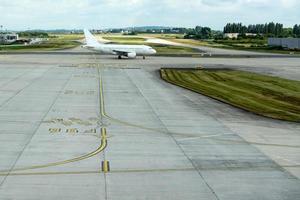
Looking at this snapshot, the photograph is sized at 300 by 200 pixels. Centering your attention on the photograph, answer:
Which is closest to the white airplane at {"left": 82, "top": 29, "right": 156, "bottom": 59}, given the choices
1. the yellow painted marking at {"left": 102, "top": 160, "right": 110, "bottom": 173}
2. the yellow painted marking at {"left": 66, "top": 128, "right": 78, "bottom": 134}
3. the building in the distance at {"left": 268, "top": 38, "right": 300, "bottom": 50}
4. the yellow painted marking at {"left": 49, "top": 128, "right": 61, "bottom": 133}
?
the yellow painted marking at {"left": 66, "top": 128, "right": 78, "bottom": 134}

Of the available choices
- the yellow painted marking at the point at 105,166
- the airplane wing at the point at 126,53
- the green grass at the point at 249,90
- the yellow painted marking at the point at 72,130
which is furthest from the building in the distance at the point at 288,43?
the yellow painted marking at the point at 105,166

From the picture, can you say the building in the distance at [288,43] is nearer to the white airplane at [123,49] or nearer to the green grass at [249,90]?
the white airplane at [123,49]

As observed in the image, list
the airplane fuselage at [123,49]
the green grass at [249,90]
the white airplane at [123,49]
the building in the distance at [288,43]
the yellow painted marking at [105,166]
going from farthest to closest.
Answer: the building in the distance at [288,43] < the airplane fuselage at [123,49] < the white airplane at [123,49] < the green grass at [249,90] < the yellow painted marking at [105,166]

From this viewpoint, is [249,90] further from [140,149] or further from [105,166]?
[105,166]

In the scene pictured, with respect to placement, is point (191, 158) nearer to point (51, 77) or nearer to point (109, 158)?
point (109, 158)

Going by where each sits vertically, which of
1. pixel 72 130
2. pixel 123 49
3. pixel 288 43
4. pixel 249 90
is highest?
pixel 288 43

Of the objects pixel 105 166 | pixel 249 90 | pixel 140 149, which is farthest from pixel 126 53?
pixel 105 166

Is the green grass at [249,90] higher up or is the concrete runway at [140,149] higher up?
the green grass at [249,90]
